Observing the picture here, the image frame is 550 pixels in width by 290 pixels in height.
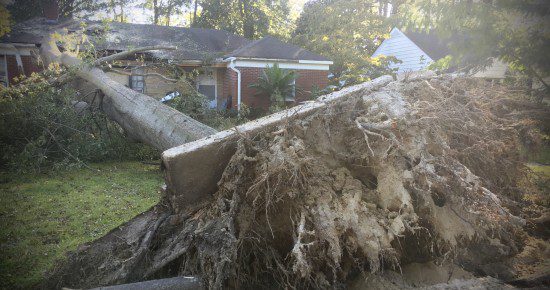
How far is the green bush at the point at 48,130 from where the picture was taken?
6559 mm

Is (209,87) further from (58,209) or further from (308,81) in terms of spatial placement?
(58,209)

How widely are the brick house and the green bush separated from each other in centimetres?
463

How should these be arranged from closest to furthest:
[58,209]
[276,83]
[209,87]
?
[58,209] → [276,83] → [209,87]

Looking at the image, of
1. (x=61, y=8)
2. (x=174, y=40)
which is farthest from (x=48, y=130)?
(x=61, y=8)

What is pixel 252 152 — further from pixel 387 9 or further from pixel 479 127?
pixel 387 9

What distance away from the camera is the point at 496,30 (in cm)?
380

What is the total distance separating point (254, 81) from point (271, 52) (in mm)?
1417

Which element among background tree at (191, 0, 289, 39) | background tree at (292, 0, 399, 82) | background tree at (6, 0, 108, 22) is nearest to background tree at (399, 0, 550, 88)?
background tree at (292, 0, 399, 82)

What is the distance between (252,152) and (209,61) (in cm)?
1090

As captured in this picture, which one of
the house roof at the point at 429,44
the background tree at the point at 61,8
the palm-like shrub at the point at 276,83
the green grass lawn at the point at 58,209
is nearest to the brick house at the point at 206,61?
the palm-like shrub at the point at 276,83

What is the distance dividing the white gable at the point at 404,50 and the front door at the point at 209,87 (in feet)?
29.6

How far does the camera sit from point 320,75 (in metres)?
14.3

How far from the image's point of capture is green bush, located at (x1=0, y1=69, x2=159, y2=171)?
6.56m

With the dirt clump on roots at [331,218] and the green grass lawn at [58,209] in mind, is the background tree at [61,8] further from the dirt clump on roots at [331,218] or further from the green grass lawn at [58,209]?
the dirt clump on roots at [331,218]
